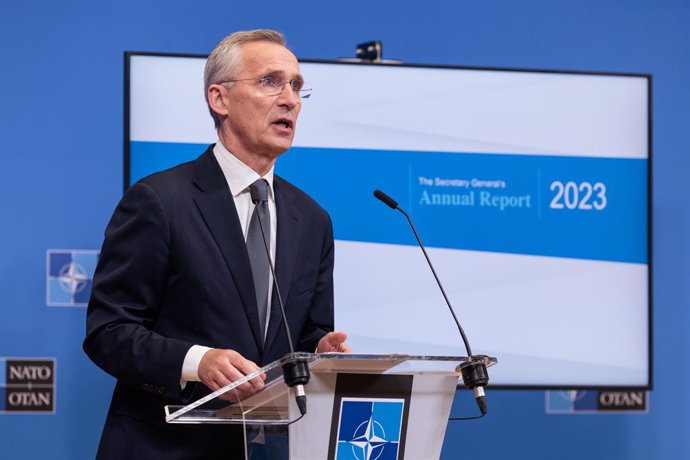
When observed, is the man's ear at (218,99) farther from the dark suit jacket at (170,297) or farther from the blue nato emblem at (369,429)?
the blue nato emblem at (369,429)

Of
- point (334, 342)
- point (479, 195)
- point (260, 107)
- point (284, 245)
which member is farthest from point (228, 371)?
point (479, 195)

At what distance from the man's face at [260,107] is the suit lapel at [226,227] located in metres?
0.10

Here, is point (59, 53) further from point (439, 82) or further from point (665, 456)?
point (665, 456)

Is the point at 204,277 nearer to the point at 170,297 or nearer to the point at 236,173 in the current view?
the point at 170,297

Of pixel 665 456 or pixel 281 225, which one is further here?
pixel 665 456

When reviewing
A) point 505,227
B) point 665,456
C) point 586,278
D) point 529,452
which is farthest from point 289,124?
point 665,456

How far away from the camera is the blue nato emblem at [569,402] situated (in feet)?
12.7

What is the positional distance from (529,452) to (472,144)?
48.6 inches

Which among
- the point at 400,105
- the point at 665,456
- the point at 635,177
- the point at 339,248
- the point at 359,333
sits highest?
the point at 400,105

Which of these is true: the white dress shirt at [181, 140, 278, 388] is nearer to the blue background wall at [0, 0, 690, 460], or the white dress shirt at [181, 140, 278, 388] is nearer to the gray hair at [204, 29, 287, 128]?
the gray hair at [204, 29, 287, 128]

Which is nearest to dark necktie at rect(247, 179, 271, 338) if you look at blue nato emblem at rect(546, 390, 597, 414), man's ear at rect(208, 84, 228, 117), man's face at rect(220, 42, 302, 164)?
man's face at rect(220, 42, 302, 164)

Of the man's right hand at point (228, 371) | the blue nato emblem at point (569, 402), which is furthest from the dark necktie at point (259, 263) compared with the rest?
the blue nato emblem at point (569, 402)

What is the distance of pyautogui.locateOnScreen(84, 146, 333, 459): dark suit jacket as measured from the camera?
6.68 ft

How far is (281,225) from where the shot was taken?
226 centimetres
